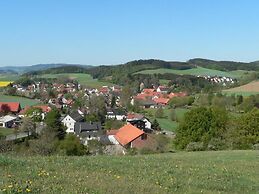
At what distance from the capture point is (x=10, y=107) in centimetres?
11262

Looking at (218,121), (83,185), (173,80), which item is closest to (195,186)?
(83,185)

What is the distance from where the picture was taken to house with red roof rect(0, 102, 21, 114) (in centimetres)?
11150

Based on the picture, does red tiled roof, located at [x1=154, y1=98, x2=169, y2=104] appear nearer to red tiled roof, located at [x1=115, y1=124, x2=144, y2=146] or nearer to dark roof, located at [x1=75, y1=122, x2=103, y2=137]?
dark roof, located at [x1=75, y1=122, x2=103, y2=137]

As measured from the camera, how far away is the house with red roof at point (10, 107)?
11150 cm

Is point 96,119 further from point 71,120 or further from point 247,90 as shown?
point 247,90

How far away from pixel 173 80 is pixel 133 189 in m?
173

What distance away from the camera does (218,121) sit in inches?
1806

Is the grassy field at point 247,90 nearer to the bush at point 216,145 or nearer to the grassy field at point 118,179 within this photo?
the bush at point 216,145

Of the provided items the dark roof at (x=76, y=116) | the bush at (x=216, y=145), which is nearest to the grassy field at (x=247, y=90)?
the dark roof at (x=76, y=116)

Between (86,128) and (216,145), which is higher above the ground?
(216,145)

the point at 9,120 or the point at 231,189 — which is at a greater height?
the point at 231,189

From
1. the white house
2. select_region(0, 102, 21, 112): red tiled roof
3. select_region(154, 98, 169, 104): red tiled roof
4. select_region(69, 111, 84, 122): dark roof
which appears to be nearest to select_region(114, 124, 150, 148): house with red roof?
the white house

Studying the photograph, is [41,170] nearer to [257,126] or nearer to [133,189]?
[133,189]

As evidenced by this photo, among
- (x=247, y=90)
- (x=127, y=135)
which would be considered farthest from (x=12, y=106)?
(x=247, y=90)
